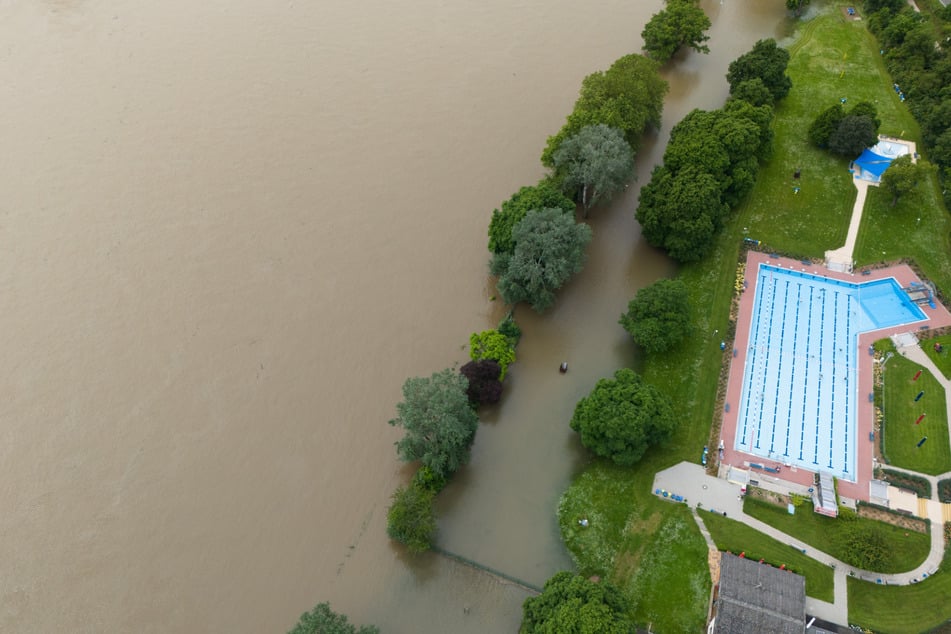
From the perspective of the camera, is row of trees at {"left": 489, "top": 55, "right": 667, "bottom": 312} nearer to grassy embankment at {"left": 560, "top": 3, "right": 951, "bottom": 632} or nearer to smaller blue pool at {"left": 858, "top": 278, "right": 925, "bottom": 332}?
grassy embankment at {"left": 560, "top": 3, "right": 951, "bottom": 632}

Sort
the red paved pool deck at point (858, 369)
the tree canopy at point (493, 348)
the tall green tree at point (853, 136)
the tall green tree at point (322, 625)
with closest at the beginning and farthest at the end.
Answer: the tall green tree at point (322, 625) → the red paved pool deck at point (858, 369) → the tree canopy at point (493, 348) → the tall green tree at point (853, 136)

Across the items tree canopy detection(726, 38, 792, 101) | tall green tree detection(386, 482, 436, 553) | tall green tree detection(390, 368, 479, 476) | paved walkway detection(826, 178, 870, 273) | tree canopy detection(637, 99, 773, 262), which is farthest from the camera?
tree canopy detection(726, 38, 792, 101)

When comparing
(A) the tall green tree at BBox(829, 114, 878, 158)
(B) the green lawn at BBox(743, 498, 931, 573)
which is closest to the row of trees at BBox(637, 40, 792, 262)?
(A) the tall green tree at BBox(829, 114, 878, 158)

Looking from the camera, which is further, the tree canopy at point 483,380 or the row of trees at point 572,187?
the row of trees at point 572,187

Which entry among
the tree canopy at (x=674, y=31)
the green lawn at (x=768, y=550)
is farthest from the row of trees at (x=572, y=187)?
the green lawn at (x=768, y=550)

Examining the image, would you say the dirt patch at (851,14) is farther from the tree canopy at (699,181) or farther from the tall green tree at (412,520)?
the tall green tree at (412,520)

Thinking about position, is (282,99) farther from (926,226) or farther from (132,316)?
(926,226)

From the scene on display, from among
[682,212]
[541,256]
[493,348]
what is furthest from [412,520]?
[682,212]

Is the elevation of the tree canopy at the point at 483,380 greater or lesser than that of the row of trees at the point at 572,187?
lesser

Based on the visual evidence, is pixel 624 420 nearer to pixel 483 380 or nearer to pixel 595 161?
pixel 483 380
